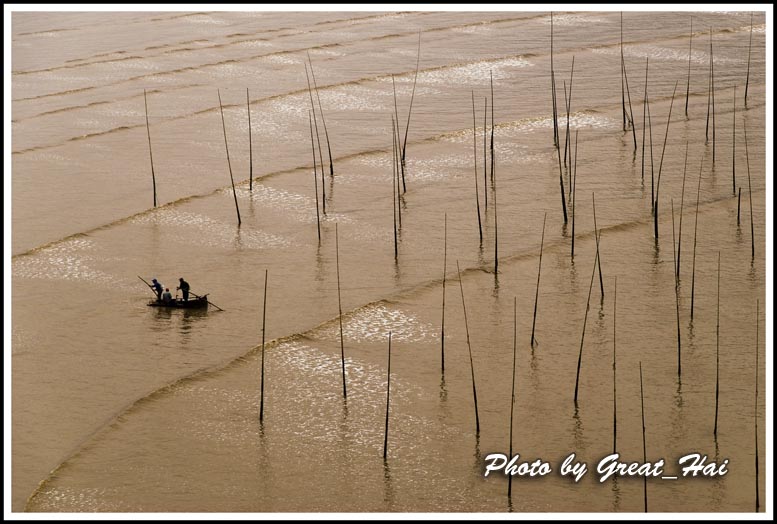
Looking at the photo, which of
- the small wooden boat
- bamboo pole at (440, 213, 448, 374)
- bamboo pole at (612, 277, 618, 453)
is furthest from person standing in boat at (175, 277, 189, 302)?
bamboo pole at (612, 277, 618, 453)

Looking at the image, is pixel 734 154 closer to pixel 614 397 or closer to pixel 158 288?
pixel 614 397

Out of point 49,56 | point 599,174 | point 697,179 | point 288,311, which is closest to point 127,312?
point 288,311

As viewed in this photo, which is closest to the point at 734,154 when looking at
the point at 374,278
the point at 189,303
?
the point at 374,278

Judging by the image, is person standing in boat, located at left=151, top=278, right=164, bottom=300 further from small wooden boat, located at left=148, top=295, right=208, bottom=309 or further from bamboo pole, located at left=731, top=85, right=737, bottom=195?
bamboo pole, located at left=731, top=85, right=737, bottom=195

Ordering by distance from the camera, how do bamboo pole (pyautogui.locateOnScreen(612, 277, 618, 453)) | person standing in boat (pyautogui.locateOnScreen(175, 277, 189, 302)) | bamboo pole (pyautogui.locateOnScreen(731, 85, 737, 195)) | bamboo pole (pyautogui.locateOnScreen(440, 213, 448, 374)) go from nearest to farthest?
bamboo pole (pyautogui.locateOnScreen(612, 277, 618, 453))
bamboo pole (pyautogui.locateOnScreen(440, 213, 448, 374))
person standing in boat (pyautogui.locateOnScreen(175, 277, 189, 302))
bamboo pole (pyautogui.locateOnScreen(731, 85, 737, 195))

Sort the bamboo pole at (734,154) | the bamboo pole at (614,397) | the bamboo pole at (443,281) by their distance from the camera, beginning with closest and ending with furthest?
1. the bamboo pole at (614,397)
2. the bamboo pole at (443,281)
3. the bamboo pole at (734,154)

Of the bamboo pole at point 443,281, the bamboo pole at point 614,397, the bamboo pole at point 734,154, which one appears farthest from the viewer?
the bamboo pole at point 734,154

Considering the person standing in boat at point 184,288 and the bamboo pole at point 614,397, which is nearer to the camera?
the bamboo pole at point 614,397

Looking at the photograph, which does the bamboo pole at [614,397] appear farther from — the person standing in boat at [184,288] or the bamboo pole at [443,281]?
the person standing in boat at [184,288]

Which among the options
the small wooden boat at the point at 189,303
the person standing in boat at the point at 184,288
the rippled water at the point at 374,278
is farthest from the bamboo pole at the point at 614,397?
the person standing in boat at the point at 184,288
